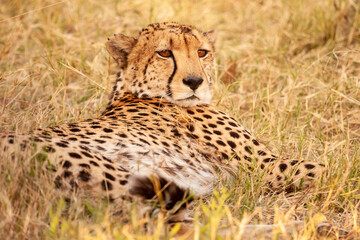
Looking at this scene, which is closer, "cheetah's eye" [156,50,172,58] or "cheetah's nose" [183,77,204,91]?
"cheetah's nose" [183,77,204,91]

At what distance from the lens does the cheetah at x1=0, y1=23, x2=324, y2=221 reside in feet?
7.18

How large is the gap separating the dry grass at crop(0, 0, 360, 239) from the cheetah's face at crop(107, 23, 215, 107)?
0.73 ft

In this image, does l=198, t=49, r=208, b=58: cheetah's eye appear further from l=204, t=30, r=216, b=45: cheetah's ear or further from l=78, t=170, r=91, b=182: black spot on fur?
l=78, t=170, r=91, b=182: black spot on fur

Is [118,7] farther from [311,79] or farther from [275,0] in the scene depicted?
[311,79]

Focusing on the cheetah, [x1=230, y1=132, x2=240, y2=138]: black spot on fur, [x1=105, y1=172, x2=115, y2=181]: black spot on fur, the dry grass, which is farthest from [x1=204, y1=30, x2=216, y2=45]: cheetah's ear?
[x1=105, y1=172, x2=115, y2=181]: black spot on fur

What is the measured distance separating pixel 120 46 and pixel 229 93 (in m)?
1.13

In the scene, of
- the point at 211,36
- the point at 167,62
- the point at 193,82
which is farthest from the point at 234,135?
the point at 211,36

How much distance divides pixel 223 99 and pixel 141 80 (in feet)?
2.74

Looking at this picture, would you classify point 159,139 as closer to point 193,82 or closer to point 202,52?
point 193,82

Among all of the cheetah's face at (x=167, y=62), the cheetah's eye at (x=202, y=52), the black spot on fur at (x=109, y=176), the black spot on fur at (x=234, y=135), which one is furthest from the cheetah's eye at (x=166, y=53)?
the black spot on fur at (x=109, y=176)

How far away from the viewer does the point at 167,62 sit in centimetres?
314

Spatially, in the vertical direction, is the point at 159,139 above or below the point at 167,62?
below

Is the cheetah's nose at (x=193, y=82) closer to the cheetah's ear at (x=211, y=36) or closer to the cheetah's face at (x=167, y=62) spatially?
the cheetah's face at (x=167, y=62)

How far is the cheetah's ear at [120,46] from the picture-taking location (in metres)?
3.30
